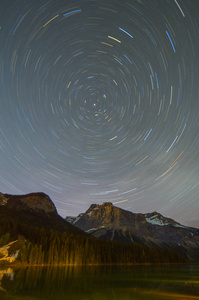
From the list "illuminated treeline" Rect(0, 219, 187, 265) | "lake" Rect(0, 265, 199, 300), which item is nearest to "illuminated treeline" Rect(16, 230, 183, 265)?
"illuminated treeline" Rect(0, 219, 187, 265)

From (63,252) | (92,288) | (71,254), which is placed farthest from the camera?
(63,252)

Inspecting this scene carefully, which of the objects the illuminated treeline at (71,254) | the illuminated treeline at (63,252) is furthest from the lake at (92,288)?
the illuminated treeline at (63,252)

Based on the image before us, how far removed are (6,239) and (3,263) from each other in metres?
33.9

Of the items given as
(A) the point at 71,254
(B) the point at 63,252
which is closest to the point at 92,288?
(A) the point at 71,254

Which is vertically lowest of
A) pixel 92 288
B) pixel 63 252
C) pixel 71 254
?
pixel 92 288

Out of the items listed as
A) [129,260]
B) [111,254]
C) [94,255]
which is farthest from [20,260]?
[129,260]

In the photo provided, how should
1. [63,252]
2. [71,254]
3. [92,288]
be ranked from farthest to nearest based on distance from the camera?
[63,252] < [71,254] < [92,288]

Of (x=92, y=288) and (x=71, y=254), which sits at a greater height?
(x=71, y=254)

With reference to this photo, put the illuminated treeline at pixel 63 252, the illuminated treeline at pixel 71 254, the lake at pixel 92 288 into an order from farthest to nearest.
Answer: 1. the illuminated treeline at pixel 63 252
2. the illuminated treeline at pixel 71 254
3. the lake at pixel 92 288

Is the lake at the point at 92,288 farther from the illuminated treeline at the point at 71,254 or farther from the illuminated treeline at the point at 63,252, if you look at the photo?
the illuminated treeline at the point at 63,252

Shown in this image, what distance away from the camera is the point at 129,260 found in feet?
615

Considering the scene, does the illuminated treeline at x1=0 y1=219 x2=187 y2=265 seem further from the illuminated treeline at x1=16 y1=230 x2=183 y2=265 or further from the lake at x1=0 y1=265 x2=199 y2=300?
the lake at x1=0 y1=265 x2=199 y2=300

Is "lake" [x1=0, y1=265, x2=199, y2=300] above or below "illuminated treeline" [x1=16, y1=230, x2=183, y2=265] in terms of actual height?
below

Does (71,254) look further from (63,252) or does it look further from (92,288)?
(92,288)
